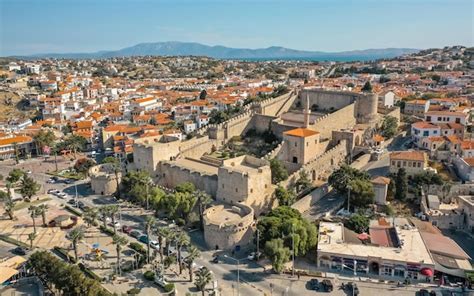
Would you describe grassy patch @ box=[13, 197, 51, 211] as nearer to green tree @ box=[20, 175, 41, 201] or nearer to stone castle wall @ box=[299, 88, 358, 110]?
green tree @ box=[20, 175, 41, 201]

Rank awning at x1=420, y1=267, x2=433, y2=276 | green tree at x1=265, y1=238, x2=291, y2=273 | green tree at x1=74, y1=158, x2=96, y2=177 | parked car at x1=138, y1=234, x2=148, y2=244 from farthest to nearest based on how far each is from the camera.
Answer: green tree at x1=74, y1=158, x2=96, y2=177 < parked car at x1=138, y1=234, x2=148, y2=244 < green tree at x1=265, y1=238, x2=291, y2=273 < awning at x1=420, y1=267, x2=433, y2=276

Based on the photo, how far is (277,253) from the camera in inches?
1289

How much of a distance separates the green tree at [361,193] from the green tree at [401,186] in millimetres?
3691

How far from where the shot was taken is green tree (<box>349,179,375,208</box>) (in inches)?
1662

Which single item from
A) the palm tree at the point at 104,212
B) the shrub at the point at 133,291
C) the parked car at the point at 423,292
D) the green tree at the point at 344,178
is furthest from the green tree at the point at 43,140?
the parked car at the point at 423,292

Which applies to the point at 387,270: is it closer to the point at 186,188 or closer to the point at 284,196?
the point at 284,196

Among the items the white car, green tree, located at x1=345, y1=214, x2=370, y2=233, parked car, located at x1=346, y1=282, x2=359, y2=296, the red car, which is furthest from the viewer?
the red car

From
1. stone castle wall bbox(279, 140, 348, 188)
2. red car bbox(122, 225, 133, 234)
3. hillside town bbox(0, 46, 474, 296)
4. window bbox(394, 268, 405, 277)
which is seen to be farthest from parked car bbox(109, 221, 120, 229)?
window bbox(394, 268, 405, 277)

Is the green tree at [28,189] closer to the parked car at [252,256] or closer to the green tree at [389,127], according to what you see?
the parked car at [252,256]

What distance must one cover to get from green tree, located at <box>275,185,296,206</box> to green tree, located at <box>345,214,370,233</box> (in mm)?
6115

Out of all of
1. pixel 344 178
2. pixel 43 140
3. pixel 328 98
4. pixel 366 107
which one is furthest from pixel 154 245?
pixel 328 98

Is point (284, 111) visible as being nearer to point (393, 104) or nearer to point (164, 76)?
point (393, 104)

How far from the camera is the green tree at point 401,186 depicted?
44.2 metres

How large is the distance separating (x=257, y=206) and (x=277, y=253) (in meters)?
10.9
